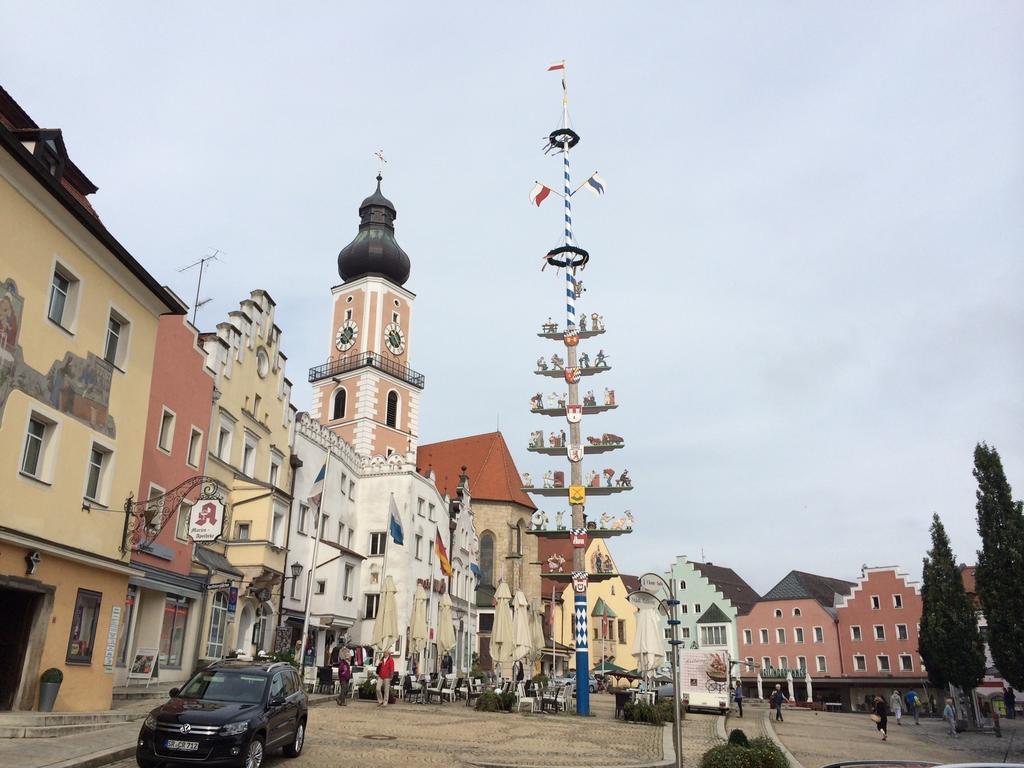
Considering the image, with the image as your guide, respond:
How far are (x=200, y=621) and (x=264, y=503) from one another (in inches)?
188

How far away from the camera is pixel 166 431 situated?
25.3 meters

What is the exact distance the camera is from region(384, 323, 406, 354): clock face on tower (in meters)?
66.6

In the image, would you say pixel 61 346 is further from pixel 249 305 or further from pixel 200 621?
pixel 249 305

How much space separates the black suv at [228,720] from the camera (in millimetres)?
11828

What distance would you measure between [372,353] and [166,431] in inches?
1578

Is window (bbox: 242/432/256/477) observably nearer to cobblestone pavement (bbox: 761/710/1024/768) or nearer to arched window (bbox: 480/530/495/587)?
cobblestone pavement (bbox: 761/710/1024/768)

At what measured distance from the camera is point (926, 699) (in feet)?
193

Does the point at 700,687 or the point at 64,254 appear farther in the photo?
the point at 700,687

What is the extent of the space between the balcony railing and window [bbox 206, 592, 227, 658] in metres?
36.9

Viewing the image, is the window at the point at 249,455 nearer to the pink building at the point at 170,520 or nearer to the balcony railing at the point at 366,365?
the pink building at the point at 170,520

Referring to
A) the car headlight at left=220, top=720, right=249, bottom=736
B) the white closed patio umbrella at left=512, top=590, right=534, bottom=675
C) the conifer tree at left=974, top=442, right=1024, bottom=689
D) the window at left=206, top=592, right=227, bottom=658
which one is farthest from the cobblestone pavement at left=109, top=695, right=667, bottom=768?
the conifer tree at left=974, top=442, right=1024, bottom=689

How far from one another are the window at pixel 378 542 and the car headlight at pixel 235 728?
31.1 m

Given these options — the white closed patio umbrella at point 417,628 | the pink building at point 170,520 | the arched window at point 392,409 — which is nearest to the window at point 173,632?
the pink building at point 170,520

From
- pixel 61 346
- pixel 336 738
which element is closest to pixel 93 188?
pixel 61 346
